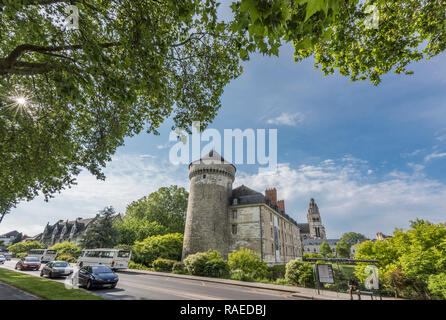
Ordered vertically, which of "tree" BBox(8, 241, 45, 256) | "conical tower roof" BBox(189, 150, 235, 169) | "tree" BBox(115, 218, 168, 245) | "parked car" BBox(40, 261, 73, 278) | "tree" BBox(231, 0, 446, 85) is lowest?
"tree" BBox(8, 241, 45, 256)

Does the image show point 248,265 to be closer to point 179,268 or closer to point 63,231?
point 179,268

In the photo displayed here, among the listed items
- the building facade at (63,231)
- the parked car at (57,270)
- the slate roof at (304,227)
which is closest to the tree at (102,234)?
the parked car at (57,270)

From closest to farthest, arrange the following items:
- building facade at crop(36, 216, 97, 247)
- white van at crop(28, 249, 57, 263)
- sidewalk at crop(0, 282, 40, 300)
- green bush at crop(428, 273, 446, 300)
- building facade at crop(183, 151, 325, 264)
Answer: sidewalk at crop(0, 282, 40, 300) → green bush at crop(428, 273, 446, 300) → building facade at crop(183, 151, 325, 264) → white van at crop(28, 249, 57, 263) → building facade at crop(36, 216, 97, 247)

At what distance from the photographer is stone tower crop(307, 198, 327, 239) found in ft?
300

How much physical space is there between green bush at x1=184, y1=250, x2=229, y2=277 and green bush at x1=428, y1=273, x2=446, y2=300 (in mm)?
15829

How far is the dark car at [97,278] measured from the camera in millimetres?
11562

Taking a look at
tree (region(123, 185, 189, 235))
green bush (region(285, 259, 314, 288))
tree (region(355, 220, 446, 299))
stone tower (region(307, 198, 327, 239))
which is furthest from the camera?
stone tower (region(307, 198, 327, 239))

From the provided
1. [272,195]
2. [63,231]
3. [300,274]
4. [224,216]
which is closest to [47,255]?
[63,231]

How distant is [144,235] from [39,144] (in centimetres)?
3073

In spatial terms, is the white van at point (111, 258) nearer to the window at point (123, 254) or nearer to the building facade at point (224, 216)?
the window at point (123, 254)

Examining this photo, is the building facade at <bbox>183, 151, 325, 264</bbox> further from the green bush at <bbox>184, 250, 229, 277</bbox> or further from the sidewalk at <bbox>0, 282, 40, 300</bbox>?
the sidewalk at <bbox>0, 282, 40, 300</bbox>

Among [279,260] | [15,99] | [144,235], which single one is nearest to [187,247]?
[144,235]

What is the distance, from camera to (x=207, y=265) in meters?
22.0

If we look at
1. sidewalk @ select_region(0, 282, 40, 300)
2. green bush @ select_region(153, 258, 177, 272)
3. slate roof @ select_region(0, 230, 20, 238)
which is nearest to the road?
sidewalk @ select_region(0, 282, 40, 300)
